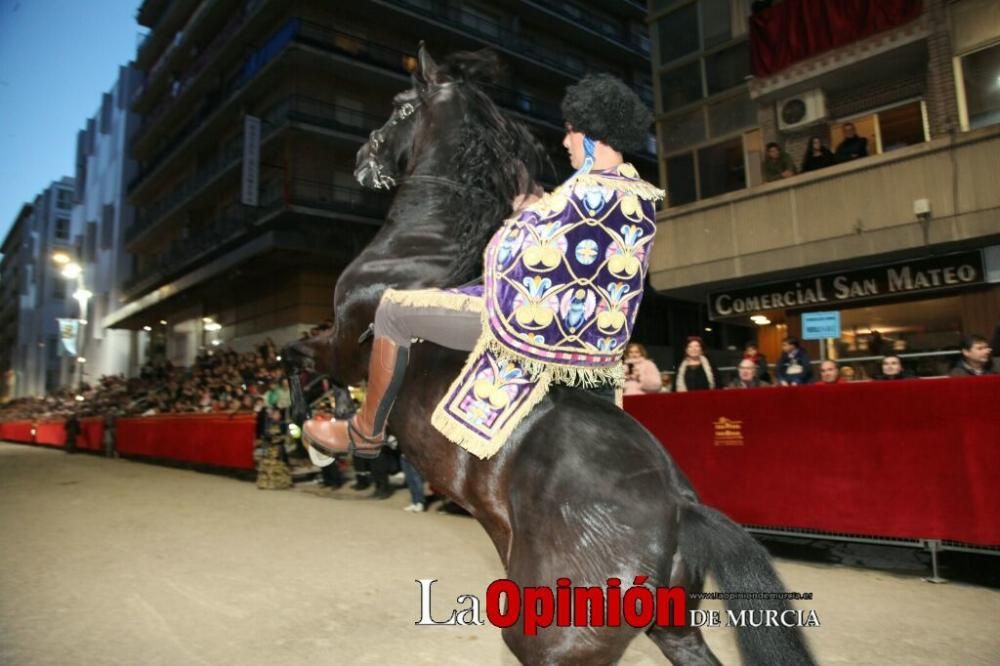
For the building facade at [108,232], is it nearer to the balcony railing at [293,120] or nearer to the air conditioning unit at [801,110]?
the balcony railing at [293,120]

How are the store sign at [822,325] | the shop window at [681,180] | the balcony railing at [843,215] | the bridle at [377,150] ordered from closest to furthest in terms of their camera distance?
the bridle at [377,150], the store sign at [822,325], the balcony railing at [843,215], the shop window at [681,180]

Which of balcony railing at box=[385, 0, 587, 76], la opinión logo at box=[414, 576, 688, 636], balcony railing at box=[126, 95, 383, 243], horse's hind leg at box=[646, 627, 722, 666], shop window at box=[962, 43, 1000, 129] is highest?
balcony railing at box=[385, 0, 587, 76]

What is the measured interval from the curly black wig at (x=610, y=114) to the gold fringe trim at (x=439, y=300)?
739 millimetres

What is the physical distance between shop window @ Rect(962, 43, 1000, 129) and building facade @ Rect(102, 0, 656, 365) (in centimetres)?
1392

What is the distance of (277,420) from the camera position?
12.6 metres

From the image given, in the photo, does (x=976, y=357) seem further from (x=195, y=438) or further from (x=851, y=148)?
(x=195, y=438)

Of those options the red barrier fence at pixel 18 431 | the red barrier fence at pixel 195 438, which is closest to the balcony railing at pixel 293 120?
the red barrier fence at pixel 195 438

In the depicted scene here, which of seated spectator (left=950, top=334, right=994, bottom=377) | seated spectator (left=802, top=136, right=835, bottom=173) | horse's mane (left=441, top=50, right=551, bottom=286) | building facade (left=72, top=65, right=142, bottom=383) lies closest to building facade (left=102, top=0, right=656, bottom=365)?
building facade (left=72, top=65, right=142, bottom=383)

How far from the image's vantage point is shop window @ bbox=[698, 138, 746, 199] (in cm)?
1623

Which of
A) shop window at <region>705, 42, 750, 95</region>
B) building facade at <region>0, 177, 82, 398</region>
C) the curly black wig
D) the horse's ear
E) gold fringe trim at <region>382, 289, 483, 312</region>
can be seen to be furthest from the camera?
building facade at <region>0, 177, 82, 398</region>

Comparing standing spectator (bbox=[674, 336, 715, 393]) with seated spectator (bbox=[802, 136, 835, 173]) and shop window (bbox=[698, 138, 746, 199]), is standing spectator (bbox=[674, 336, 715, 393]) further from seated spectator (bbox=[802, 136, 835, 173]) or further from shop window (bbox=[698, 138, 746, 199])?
shop window (bbox=[698, 138, 746, 199])

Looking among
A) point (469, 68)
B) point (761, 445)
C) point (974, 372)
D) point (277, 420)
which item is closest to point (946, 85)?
point (974, 372)

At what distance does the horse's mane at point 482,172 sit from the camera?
2.73m

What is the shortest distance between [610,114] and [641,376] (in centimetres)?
646
